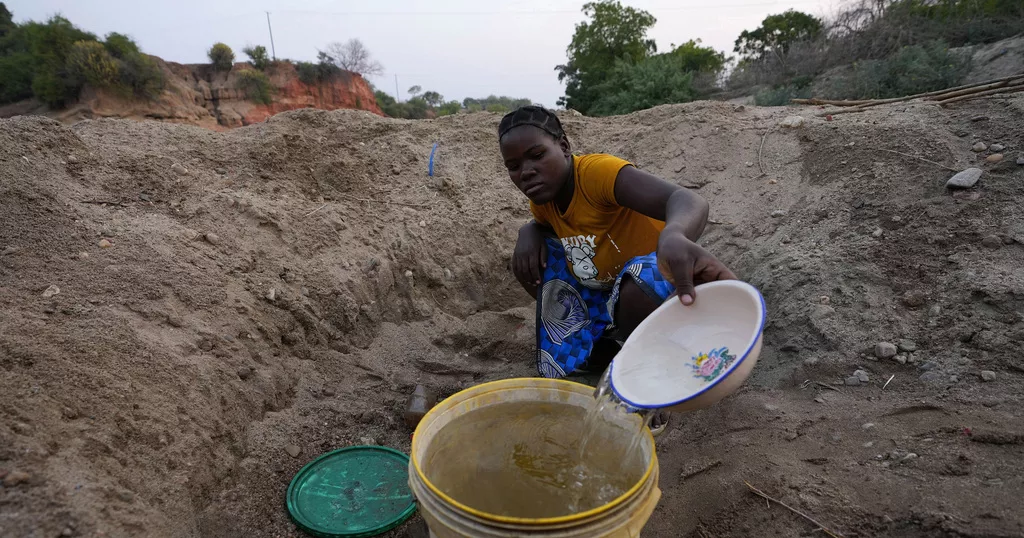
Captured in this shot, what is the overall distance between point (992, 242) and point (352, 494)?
2.63m

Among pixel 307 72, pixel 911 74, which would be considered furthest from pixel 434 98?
pixel 911 74

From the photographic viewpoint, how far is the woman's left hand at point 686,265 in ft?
4.42

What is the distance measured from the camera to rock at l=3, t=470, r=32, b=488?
1.18 meters

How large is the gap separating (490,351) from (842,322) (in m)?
1.66

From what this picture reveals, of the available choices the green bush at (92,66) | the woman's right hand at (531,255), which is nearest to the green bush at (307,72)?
the green bush at (92,66)

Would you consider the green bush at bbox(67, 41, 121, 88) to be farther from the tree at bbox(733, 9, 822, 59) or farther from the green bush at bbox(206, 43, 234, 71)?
the tree at bbox(733, 9, 822, 59)

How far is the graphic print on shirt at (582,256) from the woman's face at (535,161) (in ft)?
0.78

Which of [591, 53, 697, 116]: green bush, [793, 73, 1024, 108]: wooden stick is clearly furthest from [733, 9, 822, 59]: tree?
[793, 73, 1024, 108]: wooden stick

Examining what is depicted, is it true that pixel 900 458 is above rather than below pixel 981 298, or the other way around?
below

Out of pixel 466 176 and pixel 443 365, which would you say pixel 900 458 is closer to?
pixel 443 365

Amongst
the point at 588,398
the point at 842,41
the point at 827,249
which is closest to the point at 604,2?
the point at 842,41

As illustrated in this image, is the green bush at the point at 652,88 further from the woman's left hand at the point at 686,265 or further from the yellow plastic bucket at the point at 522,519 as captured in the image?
the yellow plastic bucket at the point at 522,519

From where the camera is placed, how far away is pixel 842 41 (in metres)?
11.7

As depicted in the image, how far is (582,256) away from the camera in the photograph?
84.7 inches
